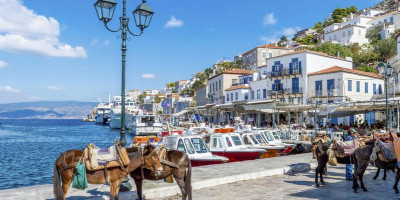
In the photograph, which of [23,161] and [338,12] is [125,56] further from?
[338,12]

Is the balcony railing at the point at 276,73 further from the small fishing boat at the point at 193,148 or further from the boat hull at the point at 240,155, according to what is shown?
the small fishing boat at the point at 193,148

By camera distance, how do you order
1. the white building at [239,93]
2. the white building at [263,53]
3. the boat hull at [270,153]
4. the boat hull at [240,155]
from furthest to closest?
the white building at [263,53] → the white building at [239,93] → the boat hull at [270,153] → the boat hull at [240,155]

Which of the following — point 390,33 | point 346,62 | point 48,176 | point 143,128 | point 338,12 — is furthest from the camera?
point 338,12

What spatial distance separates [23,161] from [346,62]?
4397cm

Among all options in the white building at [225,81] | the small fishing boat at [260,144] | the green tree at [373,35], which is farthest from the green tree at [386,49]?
the small fishing boat at [260,144]

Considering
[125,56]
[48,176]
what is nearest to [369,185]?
[125,56]

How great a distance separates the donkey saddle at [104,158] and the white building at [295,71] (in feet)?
136

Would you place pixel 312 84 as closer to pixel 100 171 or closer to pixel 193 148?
pixel 193 148

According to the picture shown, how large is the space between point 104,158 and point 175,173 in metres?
1.63

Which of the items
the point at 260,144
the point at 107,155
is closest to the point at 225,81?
the point at 260,144

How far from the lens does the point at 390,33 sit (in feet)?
270

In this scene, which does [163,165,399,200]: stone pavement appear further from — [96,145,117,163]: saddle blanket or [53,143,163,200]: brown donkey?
[96,145,117,163]: saddle blanket

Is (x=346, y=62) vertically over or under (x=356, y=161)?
over

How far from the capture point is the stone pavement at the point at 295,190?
9125 millimetres
